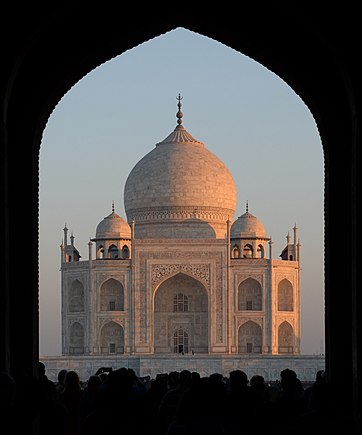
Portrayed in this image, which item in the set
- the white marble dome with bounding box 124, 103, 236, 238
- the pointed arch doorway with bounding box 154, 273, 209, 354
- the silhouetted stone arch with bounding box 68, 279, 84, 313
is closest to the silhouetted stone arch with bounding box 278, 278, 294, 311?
the pointed arch doorway with bounding box 154, 273, 209, 354

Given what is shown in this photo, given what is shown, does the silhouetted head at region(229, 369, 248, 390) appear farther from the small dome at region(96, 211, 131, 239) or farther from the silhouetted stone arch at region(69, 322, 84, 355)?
the small dome at region(96, 211, 131, 239)

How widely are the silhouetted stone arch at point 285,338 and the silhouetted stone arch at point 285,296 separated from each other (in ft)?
1.78

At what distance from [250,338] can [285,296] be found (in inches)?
80.1

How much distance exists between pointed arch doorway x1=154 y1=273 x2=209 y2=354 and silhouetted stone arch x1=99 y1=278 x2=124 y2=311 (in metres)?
1.52

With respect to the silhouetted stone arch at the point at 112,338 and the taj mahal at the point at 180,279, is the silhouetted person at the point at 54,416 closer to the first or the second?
the taj mahal at the point at 180,279

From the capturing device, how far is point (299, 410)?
7199 mm

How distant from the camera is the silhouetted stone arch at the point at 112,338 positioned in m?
44.6

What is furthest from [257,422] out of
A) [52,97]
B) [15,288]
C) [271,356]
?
[271,356]

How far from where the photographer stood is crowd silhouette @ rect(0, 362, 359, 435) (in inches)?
214

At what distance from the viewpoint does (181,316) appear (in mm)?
45406

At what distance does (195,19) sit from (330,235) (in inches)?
92.1

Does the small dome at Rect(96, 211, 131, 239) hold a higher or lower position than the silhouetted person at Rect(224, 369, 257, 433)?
higher

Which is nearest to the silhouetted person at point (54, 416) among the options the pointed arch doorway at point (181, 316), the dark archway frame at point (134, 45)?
the dark archway frame at point (134, 45)

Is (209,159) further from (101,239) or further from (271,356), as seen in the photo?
(271,356)
